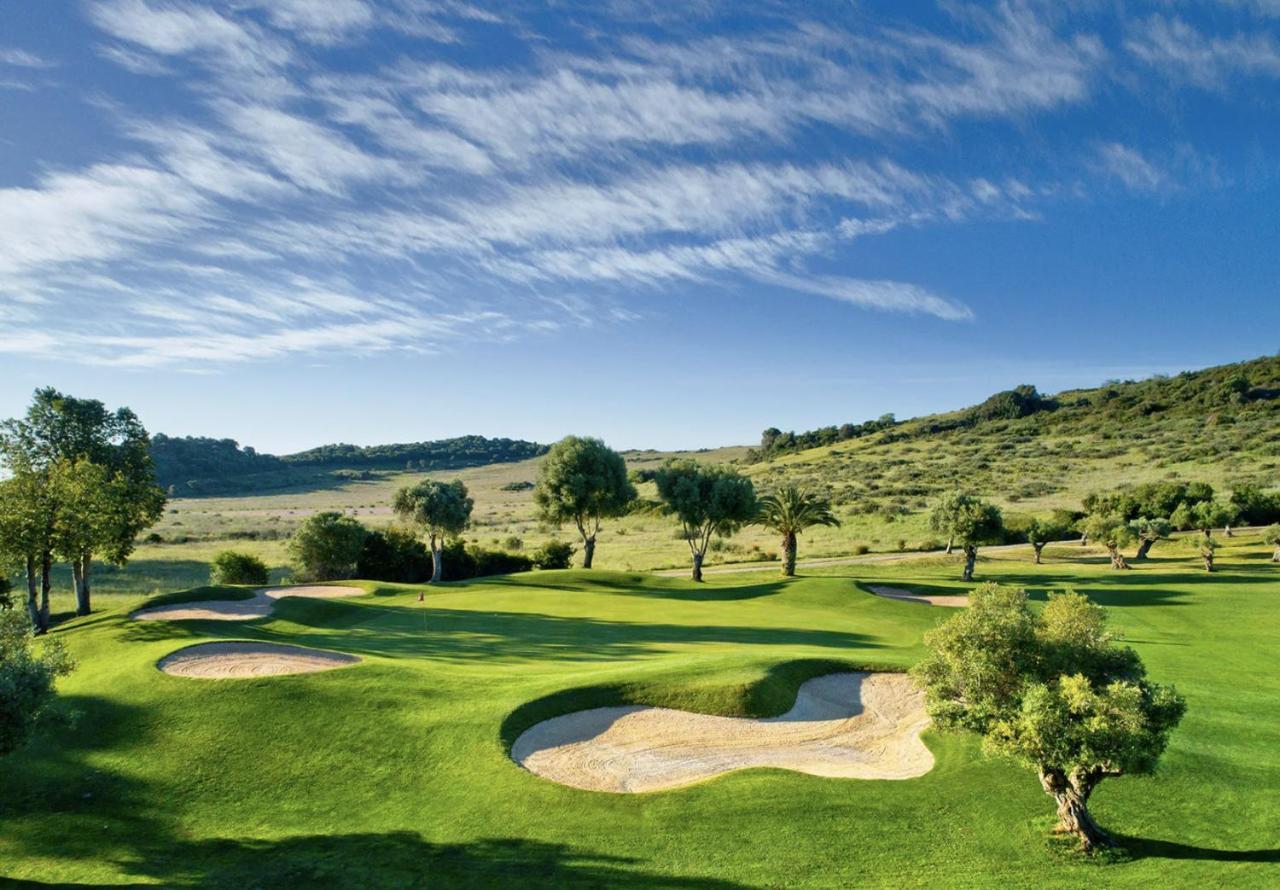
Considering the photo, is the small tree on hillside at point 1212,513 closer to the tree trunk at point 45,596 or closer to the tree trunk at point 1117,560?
the tree trunk at point 1117,560

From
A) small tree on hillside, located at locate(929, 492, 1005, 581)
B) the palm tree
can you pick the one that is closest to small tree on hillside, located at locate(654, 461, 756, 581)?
the palm tree

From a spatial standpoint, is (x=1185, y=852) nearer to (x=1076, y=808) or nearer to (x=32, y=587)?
(x=1076, y=808)

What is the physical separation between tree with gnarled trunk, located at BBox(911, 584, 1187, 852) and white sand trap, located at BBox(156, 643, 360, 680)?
61.5ft

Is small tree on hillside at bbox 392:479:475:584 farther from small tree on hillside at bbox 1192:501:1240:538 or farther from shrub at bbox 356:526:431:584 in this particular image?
small tree on hillside at bbox 1192:501:1240:538

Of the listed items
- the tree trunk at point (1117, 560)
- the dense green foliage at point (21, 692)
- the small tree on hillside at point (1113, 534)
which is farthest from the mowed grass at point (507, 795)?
the tree trunk at point (1117, 560)

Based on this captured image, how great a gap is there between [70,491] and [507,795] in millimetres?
27168

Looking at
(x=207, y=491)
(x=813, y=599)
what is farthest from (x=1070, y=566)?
(x=207, y=491)

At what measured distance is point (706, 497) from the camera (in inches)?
2112

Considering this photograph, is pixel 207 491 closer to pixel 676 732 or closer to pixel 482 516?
pixel 482 516

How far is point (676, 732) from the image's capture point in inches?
794

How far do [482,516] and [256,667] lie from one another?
103 meters

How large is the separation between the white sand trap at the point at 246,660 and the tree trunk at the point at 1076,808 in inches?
797

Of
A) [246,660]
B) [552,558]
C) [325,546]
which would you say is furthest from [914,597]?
[325,546]

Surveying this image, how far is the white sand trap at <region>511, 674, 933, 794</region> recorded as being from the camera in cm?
1770
